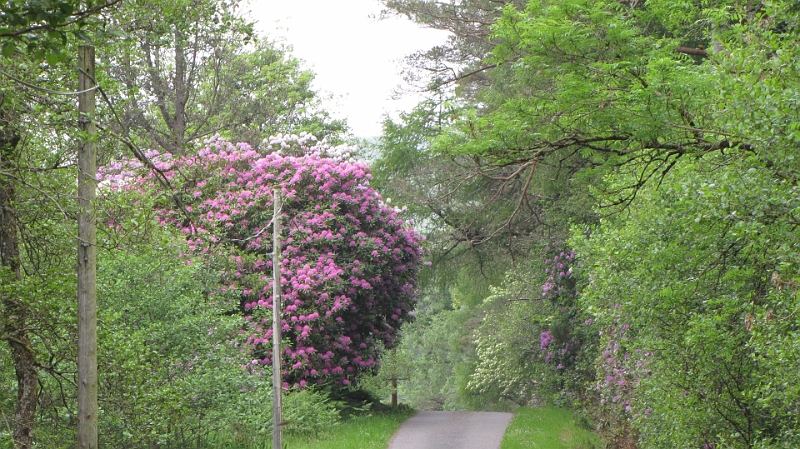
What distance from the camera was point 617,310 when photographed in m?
11.3

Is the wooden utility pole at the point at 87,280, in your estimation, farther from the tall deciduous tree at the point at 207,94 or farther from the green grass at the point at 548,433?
the tall deciduous tree at the point at 207,94

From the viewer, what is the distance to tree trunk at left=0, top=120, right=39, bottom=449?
718 centimetres

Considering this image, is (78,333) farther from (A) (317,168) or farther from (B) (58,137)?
(A) (317,168)

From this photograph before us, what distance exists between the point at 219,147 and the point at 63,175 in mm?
13264

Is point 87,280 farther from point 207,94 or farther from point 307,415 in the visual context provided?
point 207,94

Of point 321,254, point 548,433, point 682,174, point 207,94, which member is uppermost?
point 207,94

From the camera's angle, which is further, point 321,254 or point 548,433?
point 321,254

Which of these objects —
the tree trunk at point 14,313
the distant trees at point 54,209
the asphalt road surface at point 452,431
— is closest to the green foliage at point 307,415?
the asphalt road surface at point 452,431

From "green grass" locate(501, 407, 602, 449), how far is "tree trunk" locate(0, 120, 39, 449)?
11680 millimetres

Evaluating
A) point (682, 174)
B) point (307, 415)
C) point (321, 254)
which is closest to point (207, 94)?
point (321, 254)

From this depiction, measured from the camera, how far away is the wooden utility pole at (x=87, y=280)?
7379mm

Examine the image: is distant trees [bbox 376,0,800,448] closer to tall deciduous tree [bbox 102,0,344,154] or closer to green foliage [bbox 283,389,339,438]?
green foliage [bbox 283,389,339,438]

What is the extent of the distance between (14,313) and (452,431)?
14464mm

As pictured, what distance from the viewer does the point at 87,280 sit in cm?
759
